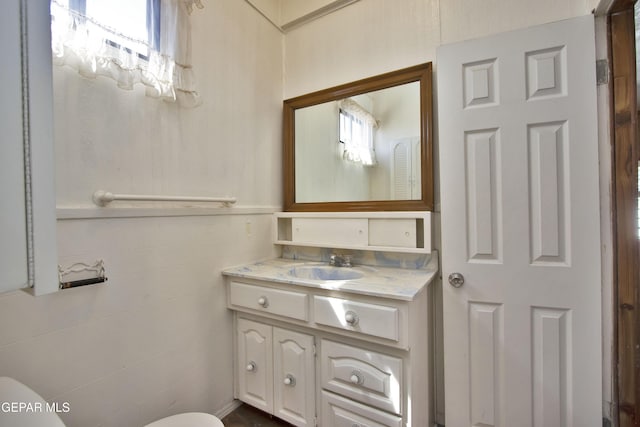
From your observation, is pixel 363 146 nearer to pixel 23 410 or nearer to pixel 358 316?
pixel 358 316

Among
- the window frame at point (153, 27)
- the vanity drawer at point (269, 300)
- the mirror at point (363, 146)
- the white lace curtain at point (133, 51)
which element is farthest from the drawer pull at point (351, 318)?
the window frame at point (153, 27)

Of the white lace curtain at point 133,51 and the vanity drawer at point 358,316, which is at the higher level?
the white lace curtain at point 133,51

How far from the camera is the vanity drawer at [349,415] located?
1236mm

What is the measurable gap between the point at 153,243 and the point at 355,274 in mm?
1082

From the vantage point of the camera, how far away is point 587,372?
120cm

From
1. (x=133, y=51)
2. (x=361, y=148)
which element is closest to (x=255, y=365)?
(x=361, y=148)

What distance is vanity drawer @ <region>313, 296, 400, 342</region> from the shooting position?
3.90ft

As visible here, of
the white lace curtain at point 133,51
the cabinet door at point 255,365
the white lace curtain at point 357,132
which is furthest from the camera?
the white lace curtain at point 357,132

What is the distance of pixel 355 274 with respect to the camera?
1717 mm

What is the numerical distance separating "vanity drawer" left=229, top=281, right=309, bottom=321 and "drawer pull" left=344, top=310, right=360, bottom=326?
226 mm

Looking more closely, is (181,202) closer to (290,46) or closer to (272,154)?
(272,154)

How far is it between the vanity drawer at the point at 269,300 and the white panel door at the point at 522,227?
728 mm

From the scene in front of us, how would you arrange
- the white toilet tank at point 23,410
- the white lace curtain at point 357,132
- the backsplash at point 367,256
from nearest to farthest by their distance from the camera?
the white toilet tank at point 23,410
the backsplash at point 367,256
the white lace curtain at point 357,132

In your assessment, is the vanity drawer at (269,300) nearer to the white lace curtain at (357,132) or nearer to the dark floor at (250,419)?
the dark floor at (250,419)
